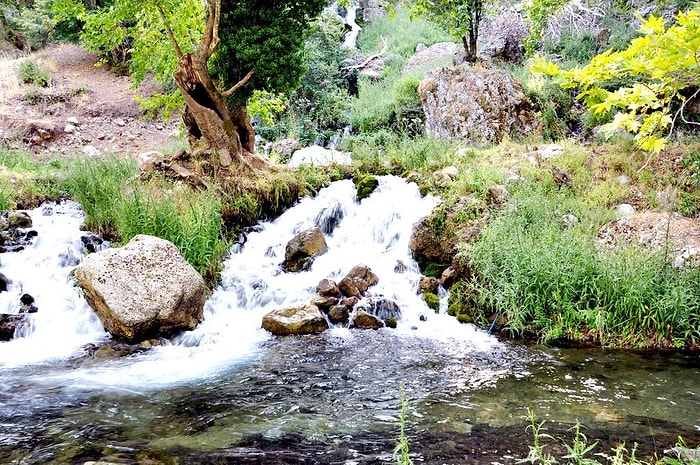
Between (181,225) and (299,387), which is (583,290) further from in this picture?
(181,225)

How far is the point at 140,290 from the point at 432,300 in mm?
4043

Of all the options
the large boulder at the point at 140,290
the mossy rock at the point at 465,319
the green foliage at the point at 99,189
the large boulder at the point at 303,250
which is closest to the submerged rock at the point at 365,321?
the mossy rock at the point at 465,319

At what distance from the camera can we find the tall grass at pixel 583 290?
6.10 meters

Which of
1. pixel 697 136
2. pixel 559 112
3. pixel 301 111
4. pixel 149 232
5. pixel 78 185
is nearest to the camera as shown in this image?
pixel 149 232

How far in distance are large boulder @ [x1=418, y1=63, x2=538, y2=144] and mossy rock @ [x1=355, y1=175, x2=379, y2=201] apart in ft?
12.2

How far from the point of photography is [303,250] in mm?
8656

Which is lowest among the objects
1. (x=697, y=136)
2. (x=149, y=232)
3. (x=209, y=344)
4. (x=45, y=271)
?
(x=209, y=344)

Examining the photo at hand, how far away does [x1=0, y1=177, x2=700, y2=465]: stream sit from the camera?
12.0ft

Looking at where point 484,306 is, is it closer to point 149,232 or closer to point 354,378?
point 354,378

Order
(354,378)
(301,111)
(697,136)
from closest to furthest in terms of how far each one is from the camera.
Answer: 1. (354,378)
2. (697,136)
3. (301,111)

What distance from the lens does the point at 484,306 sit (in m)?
6.98

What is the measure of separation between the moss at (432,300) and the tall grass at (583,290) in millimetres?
662

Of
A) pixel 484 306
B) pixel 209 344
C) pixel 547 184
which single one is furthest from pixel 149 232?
pixel 547 184

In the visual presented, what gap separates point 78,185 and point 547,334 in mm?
8386
